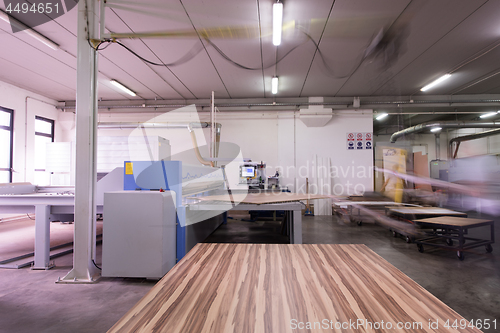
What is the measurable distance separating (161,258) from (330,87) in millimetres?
5363

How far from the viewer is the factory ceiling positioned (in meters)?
3.21

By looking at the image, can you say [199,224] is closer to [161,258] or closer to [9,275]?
[161,258]

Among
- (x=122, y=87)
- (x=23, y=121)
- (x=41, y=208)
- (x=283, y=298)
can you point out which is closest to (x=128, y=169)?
(x=41, y=208)

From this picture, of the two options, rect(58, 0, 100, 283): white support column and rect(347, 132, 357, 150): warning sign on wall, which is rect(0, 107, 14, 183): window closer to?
rect(58, 0, 100, 283): white support column

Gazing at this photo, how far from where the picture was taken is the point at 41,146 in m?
6.35

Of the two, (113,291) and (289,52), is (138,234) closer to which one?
(113,291)

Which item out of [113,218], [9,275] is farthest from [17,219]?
[113,218]

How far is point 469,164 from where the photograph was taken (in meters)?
1.77

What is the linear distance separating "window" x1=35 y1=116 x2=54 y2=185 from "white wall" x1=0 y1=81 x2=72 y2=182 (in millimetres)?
126

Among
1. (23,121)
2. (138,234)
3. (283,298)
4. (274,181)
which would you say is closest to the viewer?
(283,298)

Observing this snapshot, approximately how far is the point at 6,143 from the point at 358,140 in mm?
8955

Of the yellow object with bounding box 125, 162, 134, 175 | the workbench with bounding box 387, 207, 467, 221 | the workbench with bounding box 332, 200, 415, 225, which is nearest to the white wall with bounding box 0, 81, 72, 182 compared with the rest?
the yellow object with bounding box 125, 162, 134, 175

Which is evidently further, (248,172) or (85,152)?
(248,172)

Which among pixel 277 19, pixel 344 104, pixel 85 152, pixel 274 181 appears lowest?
pixel 274 181
